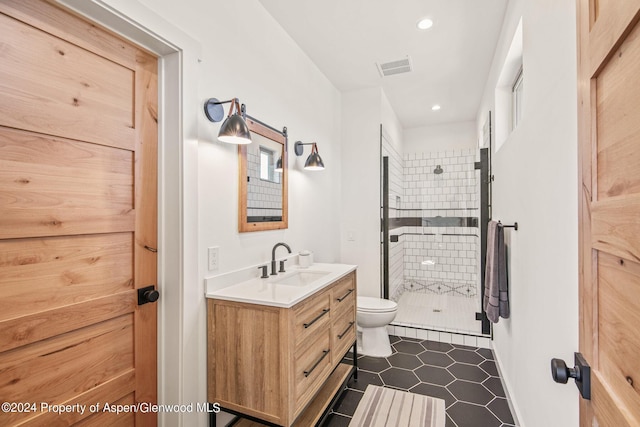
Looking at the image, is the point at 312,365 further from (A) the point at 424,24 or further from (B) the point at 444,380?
(A) the point at 424,24

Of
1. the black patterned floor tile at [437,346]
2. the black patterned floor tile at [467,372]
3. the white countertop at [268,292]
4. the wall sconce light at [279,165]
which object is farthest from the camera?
the black patterned floor tile at [437,346]

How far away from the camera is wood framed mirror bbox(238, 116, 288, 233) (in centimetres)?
196

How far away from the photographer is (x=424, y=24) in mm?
2340

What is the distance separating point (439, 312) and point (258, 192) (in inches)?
113

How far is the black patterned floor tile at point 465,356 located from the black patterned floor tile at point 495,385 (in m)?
0.28

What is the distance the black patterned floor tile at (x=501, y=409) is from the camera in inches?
77.9

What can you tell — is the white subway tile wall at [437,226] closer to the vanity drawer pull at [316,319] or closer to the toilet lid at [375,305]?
the toilet lid at [375,305]

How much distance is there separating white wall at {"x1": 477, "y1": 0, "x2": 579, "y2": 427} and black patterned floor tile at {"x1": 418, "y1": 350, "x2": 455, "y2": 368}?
0.62 metres

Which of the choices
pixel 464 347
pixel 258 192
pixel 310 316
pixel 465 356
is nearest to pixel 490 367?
pixel 465 356

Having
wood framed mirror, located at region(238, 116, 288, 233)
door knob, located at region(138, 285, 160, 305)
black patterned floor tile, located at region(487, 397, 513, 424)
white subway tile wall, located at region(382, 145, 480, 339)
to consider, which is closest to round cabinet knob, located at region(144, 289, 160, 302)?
door knob, located at region(138, 285, 160, 305)

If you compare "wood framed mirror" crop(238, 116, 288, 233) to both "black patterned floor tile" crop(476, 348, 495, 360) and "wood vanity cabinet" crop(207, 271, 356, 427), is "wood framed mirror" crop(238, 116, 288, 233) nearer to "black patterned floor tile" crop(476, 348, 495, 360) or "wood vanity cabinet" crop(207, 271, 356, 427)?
"wood vanity cabinet" crop(207, 271, 356, 427)

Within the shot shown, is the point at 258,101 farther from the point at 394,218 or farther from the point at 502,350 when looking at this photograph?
the point at 502,350

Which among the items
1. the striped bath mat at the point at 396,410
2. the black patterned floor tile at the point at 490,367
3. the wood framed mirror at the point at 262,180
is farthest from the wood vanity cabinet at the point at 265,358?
the black patterned floor tile at the point at 490,367

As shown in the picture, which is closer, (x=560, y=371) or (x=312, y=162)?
(x=560, y=371)
